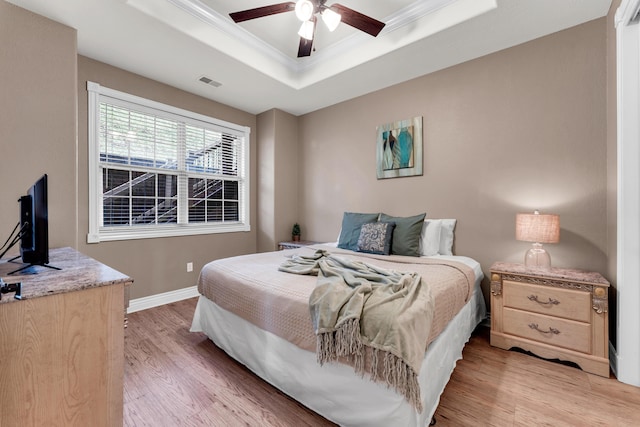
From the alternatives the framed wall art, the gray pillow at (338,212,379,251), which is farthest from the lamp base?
the gray pillow at (338,212,379,251)

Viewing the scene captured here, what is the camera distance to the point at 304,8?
6.21ft

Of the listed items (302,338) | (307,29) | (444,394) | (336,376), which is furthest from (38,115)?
(444,394)

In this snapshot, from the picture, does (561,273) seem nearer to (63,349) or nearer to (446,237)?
(446,237)

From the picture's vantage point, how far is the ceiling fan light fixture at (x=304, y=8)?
1877mm

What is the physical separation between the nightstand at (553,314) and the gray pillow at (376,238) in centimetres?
96

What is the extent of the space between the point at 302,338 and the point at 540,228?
6.65 feet

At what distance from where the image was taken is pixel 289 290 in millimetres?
1727

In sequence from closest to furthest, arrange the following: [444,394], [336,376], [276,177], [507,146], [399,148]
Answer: [336,376], [444,394], [507,146], [399,148], [276,177]

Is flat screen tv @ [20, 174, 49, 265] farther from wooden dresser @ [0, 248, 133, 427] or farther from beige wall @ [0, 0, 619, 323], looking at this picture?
beige wall @ [0, 0, 619, 323]

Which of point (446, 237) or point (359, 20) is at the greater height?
point (359, 20)

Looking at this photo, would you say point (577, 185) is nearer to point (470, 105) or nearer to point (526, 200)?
point (526, 200)

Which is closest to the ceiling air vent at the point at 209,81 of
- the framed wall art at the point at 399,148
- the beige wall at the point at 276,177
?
the beige wall at the point at 276,177

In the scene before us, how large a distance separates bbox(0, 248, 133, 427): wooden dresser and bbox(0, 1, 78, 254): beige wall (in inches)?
48.9

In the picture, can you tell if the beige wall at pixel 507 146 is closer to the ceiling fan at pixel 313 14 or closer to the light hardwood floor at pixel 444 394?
the light hardwood floor at pixel 444 394
